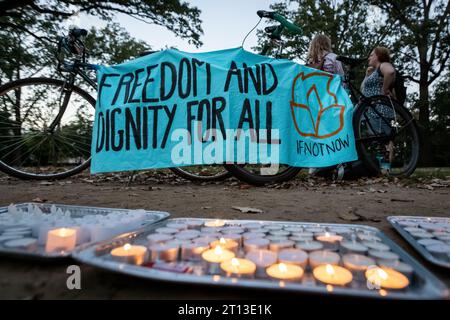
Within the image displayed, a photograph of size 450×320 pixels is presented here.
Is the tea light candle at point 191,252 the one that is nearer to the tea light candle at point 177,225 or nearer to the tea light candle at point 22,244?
the tea light candle at point 177,225

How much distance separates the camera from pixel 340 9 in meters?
11.2

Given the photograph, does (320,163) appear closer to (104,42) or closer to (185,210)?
(185,210)

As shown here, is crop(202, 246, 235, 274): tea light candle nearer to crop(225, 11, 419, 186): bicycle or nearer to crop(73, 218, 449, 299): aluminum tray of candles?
crop(73, 218, 449, 299): aluminum tray of candles

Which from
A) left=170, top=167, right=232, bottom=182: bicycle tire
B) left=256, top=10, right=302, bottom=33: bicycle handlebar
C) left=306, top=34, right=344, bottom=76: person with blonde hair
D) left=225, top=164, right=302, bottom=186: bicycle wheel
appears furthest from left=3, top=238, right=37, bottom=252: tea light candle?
left=306, top=34, right=344, bottom=76: person with blonde hair

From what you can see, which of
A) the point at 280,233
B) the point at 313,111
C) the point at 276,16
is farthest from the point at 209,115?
the point at 280,233

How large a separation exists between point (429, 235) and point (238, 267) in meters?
0.67

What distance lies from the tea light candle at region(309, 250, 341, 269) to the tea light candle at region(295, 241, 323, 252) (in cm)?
4

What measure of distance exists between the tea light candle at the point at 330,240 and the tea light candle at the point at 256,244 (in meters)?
0.16

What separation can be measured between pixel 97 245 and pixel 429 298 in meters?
0.70

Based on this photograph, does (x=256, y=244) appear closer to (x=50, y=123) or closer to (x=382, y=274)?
(x=382, y=274)

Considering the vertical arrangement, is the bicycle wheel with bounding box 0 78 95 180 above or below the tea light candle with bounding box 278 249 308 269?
above

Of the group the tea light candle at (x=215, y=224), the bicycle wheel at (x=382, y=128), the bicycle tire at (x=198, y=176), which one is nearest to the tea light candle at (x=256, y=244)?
the tea light candle at (x=215, y=224)

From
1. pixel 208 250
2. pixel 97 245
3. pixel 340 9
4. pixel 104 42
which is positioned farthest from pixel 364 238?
pixel 340 9

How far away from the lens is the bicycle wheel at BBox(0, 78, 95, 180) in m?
2.66
